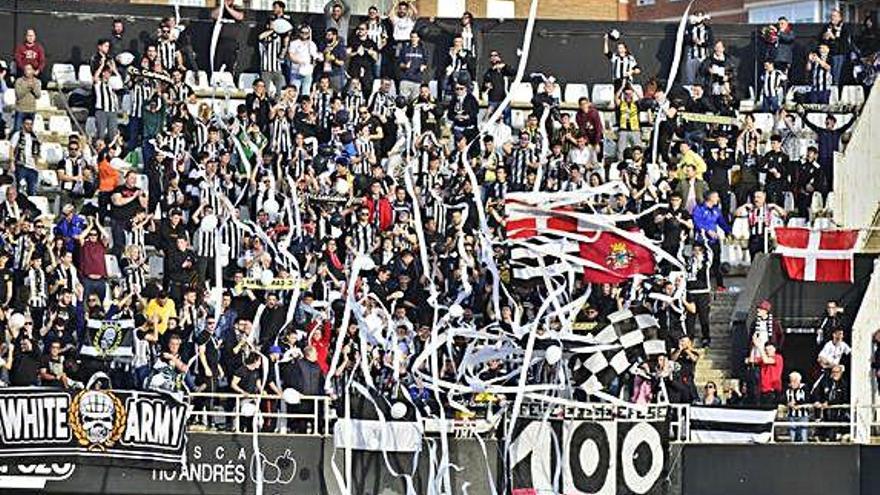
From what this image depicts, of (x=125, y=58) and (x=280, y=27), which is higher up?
(x=280, y=27)

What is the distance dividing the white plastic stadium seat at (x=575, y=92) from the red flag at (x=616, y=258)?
17.5 ft

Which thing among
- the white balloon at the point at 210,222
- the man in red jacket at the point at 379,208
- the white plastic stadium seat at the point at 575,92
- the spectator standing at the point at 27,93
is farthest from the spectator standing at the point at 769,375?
the spectator standing at the point at 27,93

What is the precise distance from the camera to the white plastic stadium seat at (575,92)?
31.3 metres

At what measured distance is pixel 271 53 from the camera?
1192 inches

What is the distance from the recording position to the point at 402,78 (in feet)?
98.7

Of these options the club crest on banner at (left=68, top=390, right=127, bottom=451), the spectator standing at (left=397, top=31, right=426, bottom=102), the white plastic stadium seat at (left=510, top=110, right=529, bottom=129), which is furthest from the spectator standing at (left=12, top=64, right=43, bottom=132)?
the club crest on banner at (left=68, top=390, right=127, bottom=451)

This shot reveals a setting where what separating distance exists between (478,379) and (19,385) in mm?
4578

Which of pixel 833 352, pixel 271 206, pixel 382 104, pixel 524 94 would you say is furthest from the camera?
pixel 524 94

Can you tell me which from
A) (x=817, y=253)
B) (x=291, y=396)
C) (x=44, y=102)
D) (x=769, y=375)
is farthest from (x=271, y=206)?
(x=817, y=253)

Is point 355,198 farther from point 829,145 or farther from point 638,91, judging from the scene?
point 829,145

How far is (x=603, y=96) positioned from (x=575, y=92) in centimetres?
45

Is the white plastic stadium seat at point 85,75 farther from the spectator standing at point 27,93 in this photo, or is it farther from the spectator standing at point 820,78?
the spectator standing at point 820,78

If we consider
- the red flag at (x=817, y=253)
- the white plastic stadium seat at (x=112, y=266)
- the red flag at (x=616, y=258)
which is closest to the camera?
the red flag at (x=616, y=258)

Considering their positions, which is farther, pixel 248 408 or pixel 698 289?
pixel 698 289
